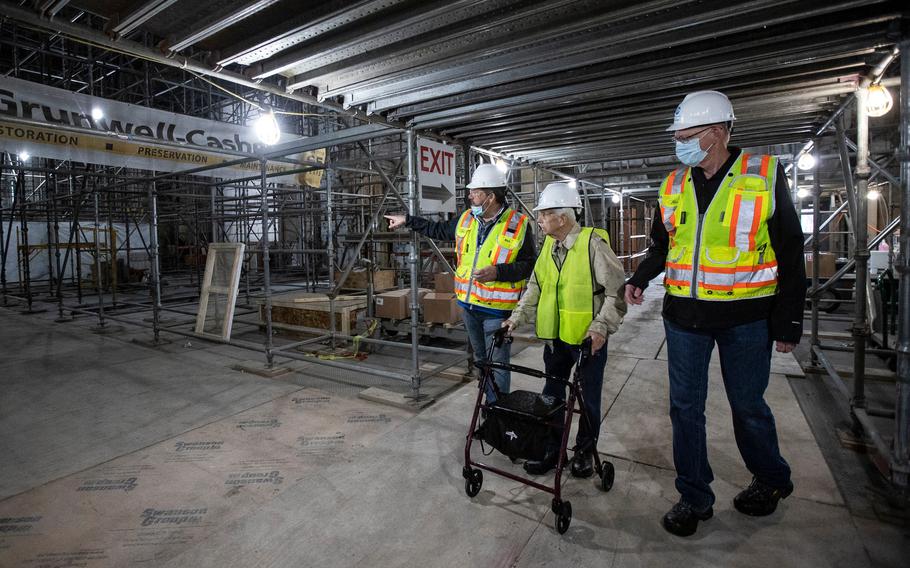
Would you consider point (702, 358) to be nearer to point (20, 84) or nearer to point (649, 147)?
point (649, 147)

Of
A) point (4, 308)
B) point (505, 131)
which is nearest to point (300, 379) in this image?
point (505, 131)

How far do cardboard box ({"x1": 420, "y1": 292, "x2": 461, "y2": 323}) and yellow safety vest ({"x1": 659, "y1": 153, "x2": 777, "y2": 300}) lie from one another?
4.58 m

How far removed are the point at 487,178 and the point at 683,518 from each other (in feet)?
8.94

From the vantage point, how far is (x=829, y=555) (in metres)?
2.37

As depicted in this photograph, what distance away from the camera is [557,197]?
3.09 metres

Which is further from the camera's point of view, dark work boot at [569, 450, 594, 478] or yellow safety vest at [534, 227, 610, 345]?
dark work boot at [569, 450, 594, 478]

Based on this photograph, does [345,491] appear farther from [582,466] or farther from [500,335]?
[582,466]

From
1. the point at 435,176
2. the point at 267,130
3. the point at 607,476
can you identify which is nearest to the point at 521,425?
the point at 607,476

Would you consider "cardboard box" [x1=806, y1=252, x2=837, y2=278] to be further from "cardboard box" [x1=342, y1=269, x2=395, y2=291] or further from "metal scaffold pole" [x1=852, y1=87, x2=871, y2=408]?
"cardboard box" [x1=342, y1=269, x2=395, y2=291]

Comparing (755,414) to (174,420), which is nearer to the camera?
(755,414)

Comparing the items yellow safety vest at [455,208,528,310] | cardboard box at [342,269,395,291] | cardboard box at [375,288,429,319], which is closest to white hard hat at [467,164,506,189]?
yellow safety vest at [455,208,528,310]

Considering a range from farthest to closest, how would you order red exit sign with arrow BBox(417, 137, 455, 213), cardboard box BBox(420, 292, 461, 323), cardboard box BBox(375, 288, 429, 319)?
cardboard box BBox(375, 288, 429, 319), cardboard box BBox(420, 292, 461, 323), red exit sign with arrow BBox(417, 137, 455, 213)

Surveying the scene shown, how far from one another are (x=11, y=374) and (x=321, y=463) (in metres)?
5.56

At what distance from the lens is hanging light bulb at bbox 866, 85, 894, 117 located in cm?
394
